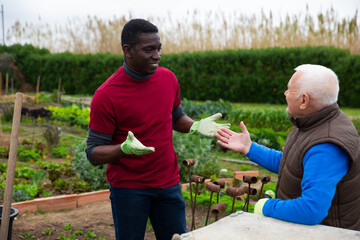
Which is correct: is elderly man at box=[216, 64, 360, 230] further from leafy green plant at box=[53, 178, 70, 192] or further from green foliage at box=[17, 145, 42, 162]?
green foliage at box=[17, 145, 42, 162]

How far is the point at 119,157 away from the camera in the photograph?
236cm

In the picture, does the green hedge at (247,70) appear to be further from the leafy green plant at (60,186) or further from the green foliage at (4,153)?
the leafy green plant at (60,186)

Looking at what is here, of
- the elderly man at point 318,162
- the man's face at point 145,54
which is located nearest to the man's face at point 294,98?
the elderly man at point 318,162

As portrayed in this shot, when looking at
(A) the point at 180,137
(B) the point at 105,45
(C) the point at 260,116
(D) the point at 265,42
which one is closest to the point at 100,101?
(A) the point at 180,137

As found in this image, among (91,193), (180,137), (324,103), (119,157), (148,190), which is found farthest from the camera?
(180,137)

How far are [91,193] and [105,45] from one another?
52.2 feet

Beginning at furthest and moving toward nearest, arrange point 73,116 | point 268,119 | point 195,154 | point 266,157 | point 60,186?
point 73,116 → point 268,119 → point 195,154 → point 60,186 → point 266,157

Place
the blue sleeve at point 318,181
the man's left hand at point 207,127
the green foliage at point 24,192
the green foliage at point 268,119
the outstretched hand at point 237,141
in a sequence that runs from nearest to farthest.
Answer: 1. the blue sleeve at point 318,181
2. the outstretched hand at point 237,141
3. the man's left hand at point 207,127
4. the green foliage at point 24,192
5. the green foliage at point 268,119

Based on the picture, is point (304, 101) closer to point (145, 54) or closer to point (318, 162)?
point (318, 162)

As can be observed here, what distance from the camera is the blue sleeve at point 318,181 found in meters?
1.73

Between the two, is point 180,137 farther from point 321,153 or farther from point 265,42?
point 265,42

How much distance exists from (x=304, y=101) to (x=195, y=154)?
3.62 meters

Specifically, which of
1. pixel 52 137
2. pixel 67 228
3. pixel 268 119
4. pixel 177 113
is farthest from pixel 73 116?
pixel 177 113

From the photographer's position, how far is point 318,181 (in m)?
1.73
